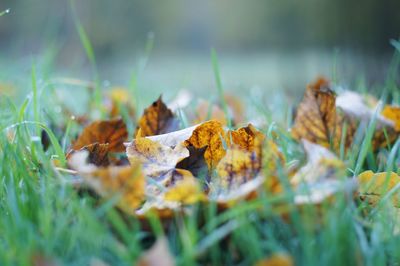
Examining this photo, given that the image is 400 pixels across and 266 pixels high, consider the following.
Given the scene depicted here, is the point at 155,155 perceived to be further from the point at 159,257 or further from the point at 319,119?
the point at 319,119

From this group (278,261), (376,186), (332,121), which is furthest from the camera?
(332,121)

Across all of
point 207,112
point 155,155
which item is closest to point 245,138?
point 155,155

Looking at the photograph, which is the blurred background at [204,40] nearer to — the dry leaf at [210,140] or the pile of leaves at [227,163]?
the pile of leaves at [227,163]

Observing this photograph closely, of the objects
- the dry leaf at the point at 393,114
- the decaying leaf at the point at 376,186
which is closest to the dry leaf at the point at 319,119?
the dry leaf at the point at 393,114

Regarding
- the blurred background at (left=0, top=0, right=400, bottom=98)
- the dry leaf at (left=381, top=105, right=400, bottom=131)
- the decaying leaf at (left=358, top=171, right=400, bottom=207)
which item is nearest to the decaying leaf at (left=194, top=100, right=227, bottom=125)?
the blurred background at (left=0, top=0, right=400, bottom=98)

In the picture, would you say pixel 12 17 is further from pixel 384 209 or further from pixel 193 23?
pixel 384 209

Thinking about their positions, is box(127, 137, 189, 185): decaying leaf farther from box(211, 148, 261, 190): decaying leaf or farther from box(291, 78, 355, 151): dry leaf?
box(291, 78, 355, 151): dry leaf

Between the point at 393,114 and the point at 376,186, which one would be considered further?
the point at 393,114
